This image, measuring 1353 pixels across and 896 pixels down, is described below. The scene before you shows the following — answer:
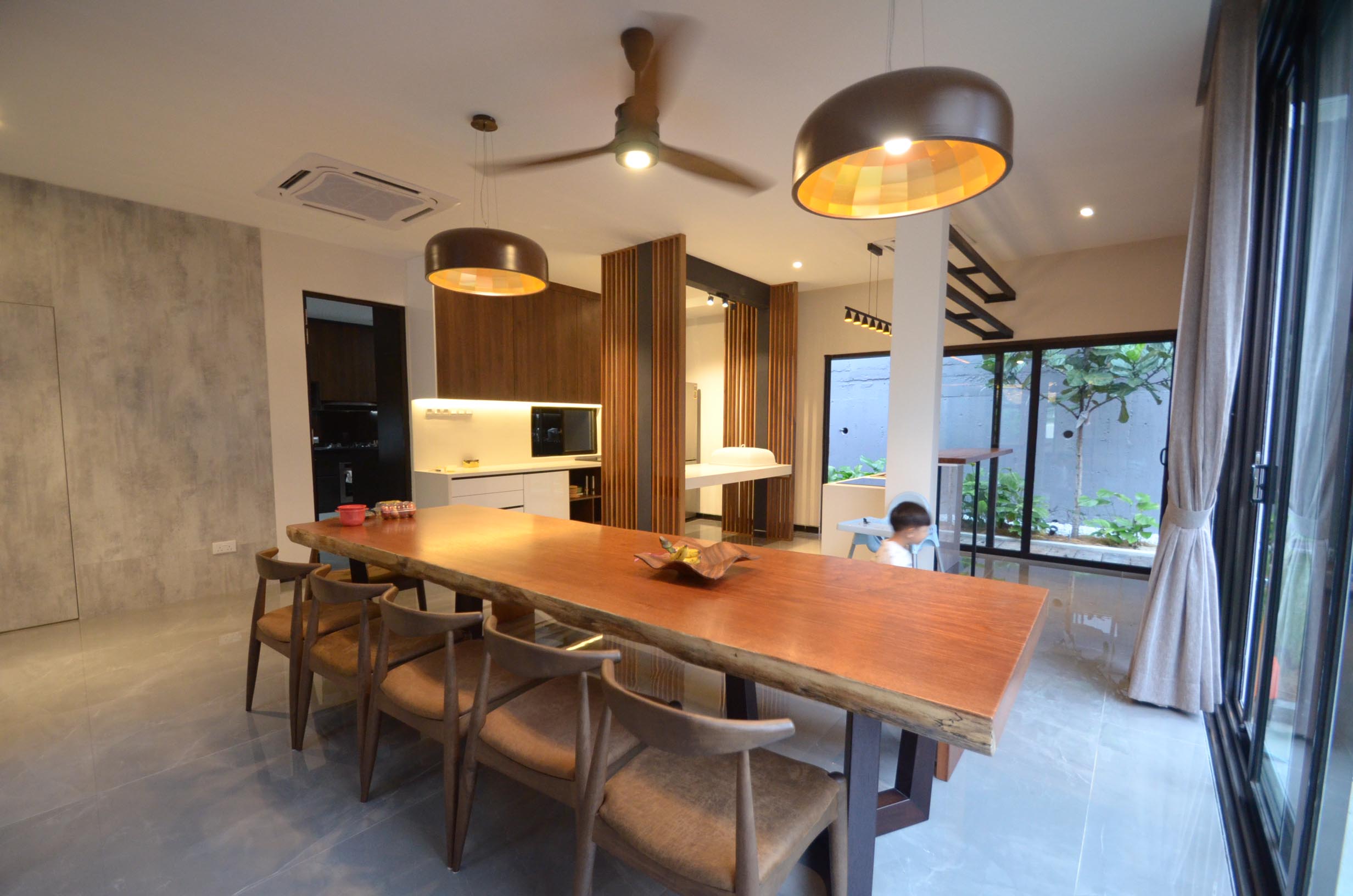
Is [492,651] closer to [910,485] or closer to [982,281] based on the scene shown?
[910,485]

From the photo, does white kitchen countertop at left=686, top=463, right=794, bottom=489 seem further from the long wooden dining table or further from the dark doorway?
the dark doorway

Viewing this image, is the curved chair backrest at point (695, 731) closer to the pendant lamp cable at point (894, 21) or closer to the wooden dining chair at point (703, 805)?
the wooden dining chair at point (703, 805)

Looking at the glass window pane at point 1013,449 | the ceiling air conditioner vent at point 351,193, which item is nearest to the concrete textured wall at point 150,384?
the ceiling air conditioner vent at point 351,193

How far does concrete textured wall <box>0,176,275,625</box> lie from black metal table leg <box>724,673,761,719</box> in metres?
4.21

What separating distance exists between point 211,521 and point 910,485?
16.7ft

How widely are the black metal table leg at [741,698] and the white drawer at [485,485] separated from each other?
140 inches

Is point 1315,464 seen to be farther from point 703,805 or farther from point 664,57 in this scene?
point 664,57

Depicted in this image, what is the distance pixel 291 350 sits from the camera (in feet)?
14.8

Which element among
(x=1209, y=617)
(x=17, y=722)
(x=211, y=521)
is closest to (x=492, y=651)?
A: (x=17, y=722)

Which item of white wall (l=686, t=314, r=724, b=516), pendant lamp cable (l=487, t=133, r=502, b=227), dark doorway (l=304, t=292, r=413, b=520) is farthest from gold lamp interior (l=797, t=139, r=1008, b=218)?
white wall (l=686, t=314, r=724, b=516)

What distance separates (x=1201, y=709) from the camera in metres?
2.49

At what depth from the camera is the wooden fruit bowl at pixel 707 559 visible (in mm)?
1852

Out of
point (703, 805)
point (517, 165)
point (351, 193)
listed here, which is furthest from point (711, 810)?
point (351, 193)

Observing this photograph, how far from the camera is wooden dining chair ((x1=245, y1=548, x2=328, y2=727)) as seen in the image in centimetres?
220
